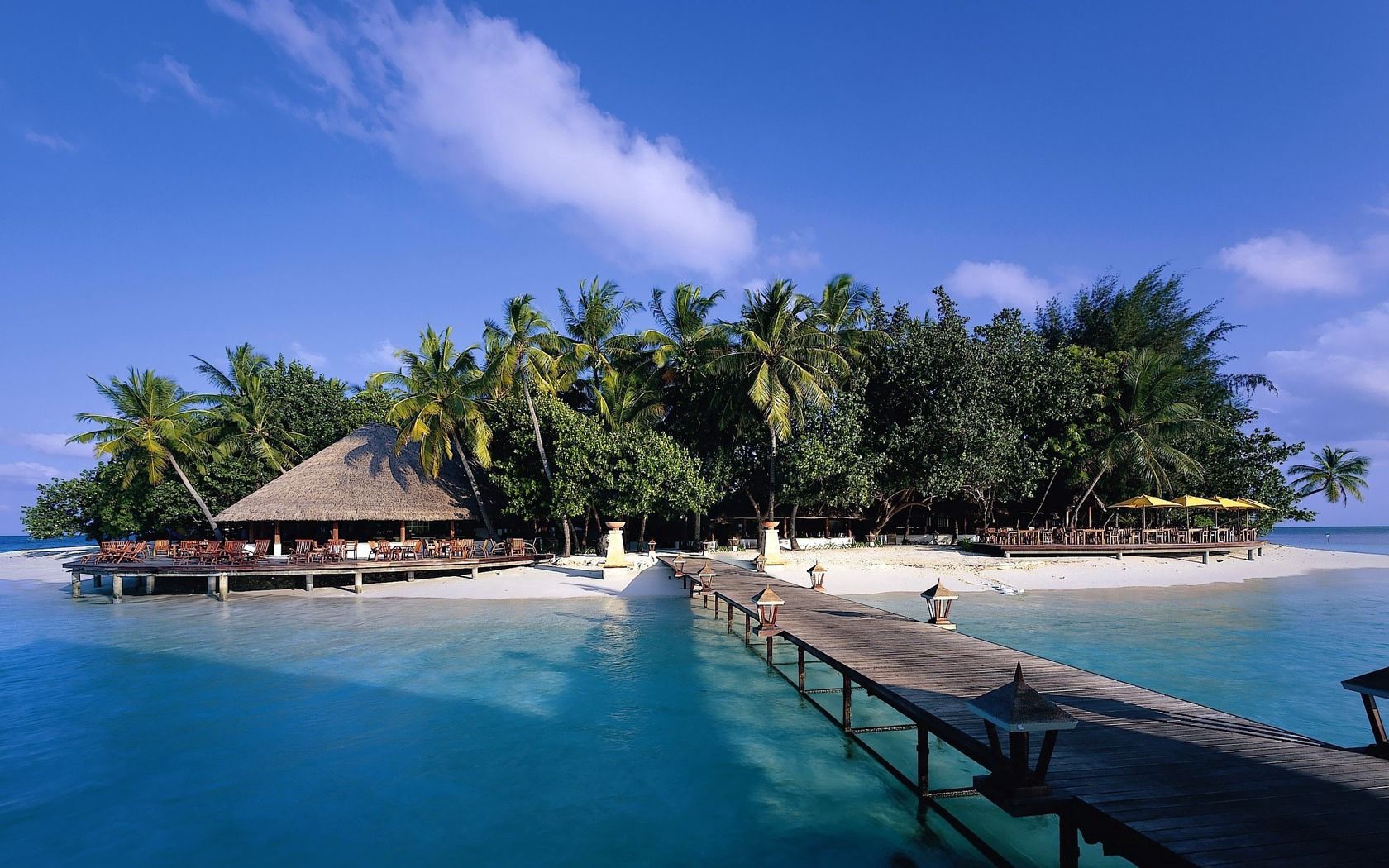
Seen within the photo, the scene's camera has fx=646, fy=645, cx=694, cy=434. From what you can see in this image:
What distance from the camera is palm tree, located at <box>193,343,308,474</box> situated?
29438 mm

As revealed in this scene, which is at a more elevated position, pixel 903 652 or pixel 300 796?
pixel 903 652

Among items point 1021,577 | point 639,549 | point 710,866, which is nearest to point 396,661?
point 710,866

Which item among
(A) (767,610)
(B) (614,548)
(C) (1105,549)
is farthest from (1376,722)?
(C) (1105,549)

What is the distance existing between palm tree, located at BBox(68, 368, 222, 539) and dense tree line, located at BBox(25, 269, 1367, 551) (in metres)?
0.09

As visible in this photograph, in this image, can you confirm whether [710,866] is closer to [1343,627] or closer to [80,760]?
[80,760]

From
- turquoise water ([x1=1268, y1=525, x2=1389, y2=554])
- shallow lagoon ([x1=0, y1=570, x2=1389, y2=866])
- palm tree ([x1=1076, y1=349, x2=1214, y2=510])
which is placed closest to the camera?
shallow lagoon ([x1=0, y1=570, x2=1389, y2=866])

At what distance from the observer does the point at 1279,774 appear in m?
4.70

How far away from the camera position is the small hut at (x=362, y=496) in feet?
78.5

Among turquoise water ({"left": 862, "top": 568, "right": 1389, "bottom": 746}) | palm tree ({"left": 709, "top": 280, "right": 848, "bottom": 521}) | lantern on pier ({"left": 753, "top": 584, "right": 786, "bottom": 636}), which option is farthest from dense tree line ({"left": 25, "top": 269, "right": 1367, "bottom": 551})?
lantern on pier ({"left": 753, "top": 584, "right": 786, "bottom": 636})

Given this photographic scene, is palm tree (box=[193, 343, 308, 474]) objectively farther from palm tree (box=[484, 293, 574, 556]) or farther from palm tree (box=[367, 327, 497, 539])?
palm tree (box=[484, 293, 574, 556])

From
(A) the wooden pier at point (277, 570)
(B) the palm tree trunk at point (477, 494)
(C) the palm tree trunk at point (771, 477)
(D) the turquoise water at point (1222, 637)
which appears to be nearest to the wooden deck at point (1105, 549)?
(D) the turquoise water at point (1222, 637)

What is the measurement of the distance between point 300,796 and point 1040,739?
8313mm

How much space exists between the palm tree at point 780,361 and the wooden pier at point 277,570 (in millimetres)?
11081

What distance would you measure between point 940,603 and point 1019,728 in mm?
6550
